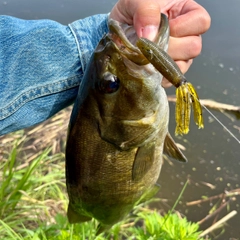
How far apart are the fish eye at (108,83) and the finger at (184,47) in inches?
21.0

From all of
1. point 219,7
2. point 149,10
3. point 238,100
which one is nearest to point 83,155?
point 149,10

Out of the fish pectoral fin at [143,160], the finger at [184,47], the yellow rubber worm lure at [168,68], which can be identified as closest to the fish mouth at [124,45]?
the yellow rubber worm lure at [168,68]

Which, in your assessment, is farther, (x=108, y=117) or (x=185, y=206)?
(x=185, y=206)

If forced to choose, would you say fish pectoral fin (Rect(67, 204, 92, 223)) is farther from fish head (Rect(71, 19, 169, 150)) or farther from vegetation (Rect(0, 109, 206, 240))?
fish head (Rect(71, 19, 169, 150))

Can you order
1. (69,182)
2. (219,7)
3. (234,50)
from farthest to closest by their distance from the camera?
(219,7)
(234,50)
(69,182)

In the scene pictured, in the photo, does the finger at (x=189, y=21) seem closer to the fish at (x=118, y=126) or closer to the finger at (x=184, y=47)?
the finger at (x=184, y=47)

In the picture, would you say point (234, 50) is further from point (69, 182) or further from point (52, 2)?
point (69, 182)

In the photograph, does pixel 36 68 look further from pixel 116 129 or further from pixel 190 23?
pixel 190 23

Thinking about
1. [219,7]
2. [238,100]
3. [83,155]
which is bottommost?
[238,100]

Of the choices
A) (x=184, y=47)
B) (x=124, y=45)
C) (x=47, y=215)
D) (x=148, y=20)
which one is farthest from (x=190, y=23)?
(x=47, y=215)

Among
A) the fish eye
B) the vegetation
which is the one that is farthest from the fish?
the vegetation

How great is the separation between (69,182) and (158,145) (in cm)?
49

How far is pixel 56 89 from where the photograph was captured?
2.14 meters

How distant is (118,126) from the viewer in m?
1.63
